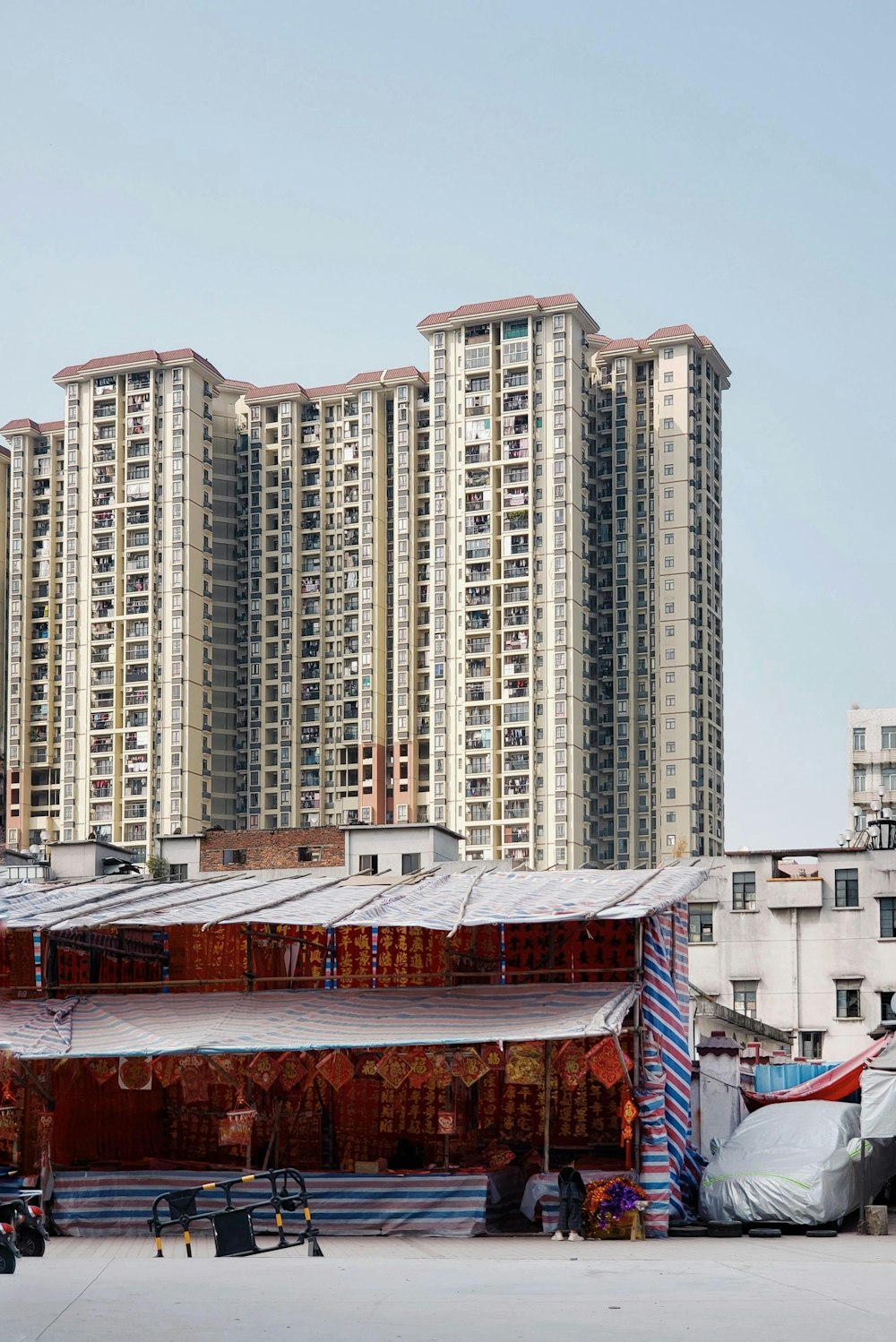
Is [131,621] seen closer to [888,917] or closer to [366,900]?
[888,917]

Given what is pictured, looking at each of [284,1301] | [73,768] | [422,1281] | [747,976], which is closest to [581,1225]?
[422,1281]

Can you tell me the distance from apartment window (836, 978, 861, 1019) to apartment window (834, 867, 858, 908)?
2171mm

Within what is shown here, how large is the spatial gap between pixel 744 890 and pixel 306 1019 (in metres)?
29.1

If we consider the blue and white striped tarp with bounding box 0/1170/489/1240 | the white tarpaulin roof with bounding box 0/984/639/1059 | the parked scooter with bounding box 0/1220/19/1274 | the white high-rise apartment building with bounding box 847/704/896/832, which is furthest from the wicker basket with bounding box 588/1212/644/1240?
the white high-rise apartment building with bounding box 847/704/896/832

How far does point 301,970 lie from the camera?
29141 millimetres

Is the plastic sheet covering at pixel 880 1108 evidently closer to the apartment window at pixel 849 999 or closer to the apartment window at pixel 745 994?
the apartment window at pixel 849 999

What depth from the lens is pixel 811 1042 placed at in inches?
2034

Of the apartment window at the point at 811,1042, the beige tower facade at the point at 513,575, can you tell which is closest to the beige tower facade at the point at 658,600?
the beige tower facade at the point at 513,575

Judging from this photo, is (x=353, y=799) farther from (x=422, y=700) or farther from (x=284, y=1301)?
(x=284, y=1301)

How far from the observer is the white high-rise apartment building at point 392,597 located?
116 metres

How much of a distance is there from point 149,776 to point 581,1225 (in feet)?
318

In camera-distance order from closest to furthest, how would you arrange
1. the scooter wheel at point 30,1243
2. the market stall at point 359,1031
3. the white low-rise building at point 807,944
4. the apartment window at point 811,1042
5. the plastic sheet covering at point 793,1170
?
the scooter wheel at point 30,1243, the market stall at point 359,1031, the plastic sheet covering at point 793,1170, the apartment window at point 811,1042, the white low-rise building at point 807,944

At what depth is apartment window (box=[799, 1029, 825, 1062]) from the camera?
5125 centimetres

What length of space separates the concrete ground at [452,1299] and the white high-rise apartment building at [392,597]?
3687 inches
